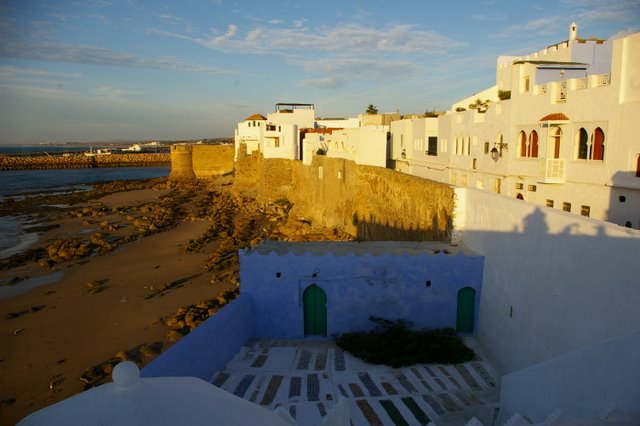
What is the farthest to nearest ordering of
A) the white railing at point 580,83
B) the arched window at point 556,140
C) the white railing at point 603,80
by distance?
the arched window at point 556,140 → the white railing at point 580,83 → the white railing at point 603,80

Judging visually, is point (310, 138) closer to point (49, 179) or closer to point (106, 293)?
point (106, 293)

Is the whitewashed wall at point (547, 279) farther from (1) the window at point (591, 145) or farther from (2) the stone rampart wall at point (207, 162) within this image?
(2) the stone rampart wall at point (207, 162)

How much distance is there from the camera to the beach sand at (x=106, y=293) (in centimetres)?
1092

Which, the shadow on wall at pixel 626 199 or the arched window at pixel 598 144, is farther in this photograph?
the arched window at pixel 598 144

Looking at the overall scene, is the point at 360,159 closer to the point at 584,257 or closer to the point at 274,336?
the point at 274,336

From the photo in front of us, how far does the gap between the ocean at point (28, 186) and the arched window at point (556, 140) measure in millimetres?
23560

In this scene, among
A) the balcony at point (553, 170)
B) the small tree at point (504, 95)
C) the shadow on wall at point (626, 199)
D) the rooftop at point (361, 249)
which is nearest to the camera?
the rooftop at point (361, 249)

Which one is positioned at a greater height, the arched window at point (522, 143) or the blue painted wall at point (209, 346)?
the arched window at point (522, 143)

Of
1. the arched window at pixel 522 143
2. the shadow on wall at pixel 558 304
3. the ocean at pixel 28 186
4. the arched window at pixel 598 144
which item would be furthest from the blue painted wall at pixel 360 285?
the ocean at pixel 28 186

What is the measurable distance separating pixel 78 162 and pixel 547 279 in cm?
8915

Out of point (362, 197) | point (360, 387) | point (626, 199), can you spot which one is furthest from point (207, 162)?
point (360, 387)

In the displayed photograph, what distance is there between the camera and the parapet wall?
39.4 ft

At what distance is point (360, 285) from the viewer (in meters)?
9.61

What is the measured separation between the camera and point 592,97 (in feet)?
36.1
